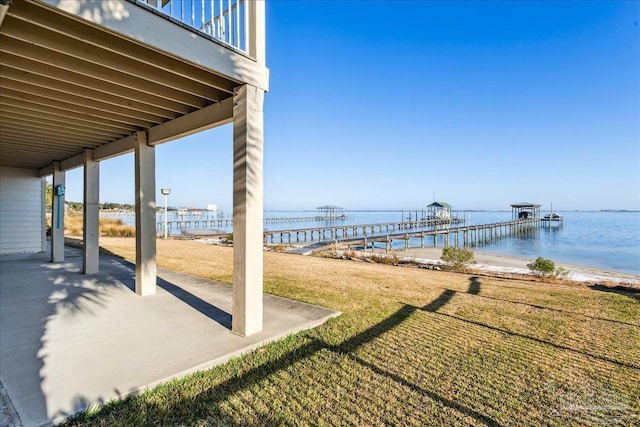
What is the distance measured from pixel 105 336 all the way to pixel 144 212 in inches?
87.0

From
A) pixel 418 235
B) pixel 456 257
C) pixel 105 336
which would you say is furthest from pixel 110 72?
pixel 418 235

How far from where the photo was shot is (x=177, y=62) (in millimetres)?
3109

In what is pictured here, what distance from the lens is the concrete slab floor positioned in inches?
95.0

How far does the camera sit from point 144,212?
5199mm

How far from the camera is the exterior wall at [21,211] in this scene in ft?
32.3

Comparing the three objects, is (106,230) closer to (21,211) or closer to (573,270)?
(21,211)

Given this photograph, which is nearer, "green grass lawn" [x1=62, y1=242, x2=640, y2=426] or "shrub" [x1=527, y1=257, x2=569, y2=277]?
"green grass lawn" [x1=62, y1=242, x2=640, y2=426]

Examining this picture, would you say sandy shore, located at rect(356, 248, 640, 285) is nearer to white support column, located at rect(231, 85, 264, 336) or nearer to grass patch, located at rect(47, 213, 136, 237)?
white support column, located at rect(231, 85, 264, 336)

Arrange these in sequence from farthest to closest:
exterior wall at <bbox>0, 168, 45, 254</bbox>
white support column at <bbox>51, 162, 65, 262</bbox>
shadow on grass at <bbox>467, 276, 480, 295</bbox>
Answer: exterior wall at <bbox>0, 168, 45, 254</bbox> → white support column at <bbox>51, 162, 65, 262</bbox> → shadow on grass at <bbox>467, 276, 480, 295</bbox>

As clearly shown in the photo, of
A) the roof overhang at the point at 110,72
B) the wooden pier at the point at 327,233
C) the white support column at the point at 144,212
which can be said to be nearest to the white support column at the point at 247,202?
the roof overhang at the point at 110,72

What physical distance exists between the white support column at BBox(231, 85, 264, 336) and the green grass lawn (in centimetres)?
59

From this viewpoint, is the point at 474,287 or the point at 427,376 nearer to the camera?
the point at 427,376

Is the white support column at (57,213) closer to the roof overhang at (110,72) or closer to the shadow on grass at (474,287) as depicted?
the roof overhang at (110,72)

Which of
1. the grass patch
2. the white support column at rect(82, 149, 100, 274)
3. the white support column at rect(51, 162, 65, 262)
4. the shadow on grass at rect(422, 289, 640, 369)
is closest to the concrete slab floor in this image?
the white support column at rect(82, 149, 100, 274)
